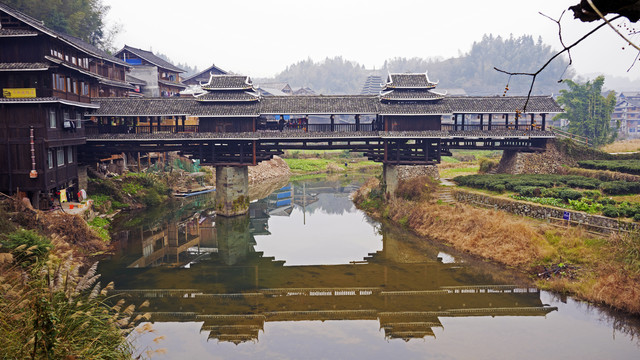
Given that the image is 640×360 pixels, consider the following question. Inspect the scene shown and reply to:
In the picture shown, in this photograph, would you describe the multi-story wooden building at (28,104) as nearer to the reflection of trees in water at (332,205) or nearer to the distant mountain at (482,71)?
the reflection of trees in water at (332,205)

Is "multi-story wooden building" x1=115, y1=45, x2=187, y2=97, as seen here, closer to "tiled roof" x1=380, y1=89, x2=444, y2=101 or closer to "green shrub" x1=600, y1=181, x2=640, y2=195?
"tiled roof" x1=380, y1=89, x2=444, y2=101

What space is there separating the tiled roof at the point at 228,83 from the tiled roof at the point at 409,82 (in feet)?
34.1

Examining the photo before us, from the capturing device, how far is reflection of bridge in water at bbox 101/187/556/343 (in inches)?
706

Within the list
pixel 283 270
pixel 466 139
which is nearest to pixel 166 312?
pixel 283 270

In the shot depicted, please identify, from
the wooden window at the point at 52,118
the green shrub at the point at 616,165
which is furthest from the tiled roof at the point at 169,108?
the green shrub at the point at 616,165

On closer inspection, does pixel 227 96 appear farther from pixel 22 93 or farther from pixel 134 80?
pixel 134 80

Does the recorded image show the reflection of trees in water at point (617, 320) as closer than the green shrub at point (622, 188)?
Yes

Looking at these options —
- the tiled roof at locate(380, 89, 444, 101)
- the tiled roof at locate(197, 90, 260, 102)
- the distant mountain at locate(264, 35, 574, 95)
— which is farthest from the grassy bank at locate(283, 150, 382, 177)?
the distant mountain at locate(264, 35, 574, 95)

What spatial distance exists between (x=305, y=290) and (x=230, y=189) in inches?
608

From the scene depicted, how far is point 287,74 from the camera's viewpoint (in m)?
198

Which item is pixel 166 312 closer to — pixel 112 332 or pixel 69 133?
pixel 112 332

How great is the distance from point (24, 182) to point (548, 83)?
459ft

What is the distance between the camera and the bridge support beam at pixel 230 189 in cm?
3375

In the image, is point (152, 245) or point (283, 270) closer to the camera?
point (283, 270)
